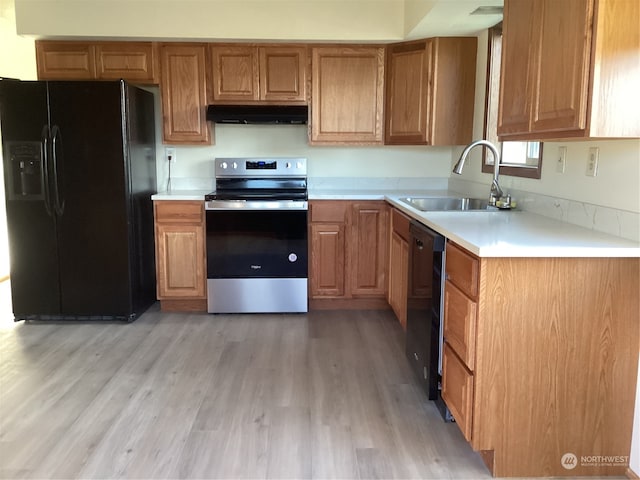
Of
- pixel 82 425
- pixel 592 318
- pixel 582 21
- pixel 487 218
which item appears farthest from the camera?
pixel 487 218

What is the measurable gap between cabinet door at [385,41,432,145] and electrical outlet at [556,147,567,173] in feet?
4.40

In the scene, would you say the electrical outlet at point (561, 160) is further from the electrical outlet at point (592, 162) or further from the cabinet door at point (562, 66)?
the cabinet door at point (562, 66)

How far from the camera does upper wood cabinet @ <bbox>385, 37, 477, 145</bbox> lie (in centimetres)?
378

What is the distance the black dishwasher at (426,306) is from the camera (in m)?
2.46

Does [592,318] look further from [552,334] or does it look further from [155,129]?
[155,129]

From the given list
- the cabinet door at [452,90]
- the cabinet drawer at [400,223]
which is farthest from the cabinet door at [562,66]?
the cabinet door at [452,90]

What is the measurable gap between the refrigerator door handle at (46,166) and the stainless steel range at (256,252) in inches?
42.3

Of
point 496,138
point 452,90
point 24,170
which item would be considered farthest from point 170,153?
point 496,138

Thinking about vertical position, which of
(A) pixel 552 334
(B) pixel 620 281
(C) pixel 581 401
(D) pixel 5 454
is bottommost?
(D) pixel 5 454

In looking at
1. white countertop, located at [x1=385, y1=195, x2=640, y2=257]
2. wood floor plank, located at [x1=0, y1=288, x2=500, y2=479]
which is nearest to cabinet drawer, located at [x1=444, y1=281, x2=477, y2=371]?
white countertop, located at [x1=385, y1=195, x2=640, y2=257]

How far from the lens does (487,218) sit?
272cm

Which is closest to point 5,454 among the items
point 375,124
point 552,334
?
point 552,334

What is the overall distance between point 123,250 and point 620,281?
310cm

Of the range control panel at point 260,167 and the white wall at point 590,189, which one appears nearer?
the white wall at point 590,189
